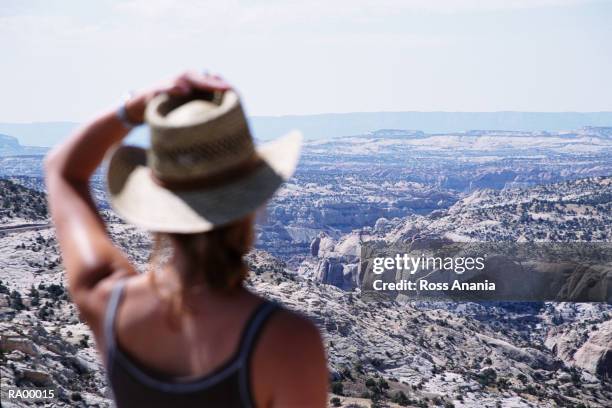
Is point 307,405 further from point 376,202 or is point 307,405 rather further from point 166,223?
point 376,202

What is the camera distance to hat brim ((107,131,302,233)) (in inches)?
60.4

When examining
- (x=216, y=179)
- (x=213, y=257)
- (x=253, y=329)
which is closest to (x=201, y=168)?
(x=216, y=179)

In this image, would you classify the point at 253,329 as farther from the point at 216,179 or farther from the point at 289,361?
the point at 216,179

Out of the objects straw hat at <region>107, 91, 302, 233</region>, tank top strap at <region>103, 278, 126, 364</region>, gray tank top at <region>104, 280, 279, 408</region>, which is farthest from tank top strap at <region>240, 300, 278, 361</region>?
tank top strap at <region>103, 278, 126, 364</region>

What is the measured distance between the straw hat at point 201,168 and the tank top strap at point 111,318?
0.14 metres

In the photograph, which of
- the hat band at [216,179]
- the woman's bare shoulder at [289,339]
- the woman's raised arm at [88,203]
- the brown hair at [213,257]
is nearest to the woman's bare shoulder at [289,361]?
the woman's bare shoulder at [289,339]

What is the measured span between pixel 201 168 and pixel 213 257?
0.18 m

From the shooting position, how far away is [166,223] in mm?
1550

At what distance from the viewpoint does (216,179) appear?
1579 mm

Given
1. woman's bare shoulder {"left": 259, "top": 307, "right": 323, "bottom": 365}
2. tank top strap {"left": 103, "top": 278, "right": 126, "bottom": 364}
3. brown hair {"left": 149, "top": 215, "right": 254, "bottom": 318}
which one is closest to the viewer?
woman's bare shoulder {"left": 259, "top": 307, "right": 323, "bottom": 365}

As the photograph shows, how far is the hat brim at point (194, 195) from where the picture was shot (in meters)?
1.53

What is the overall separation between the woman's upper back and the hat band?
201mm

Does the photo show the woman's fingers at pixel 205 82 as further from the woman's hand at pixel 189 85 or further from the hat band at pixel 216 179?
the hat band at pixel 216 179

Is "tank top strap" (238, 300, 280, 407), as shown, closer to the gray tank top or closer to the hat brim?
the gray tank top
